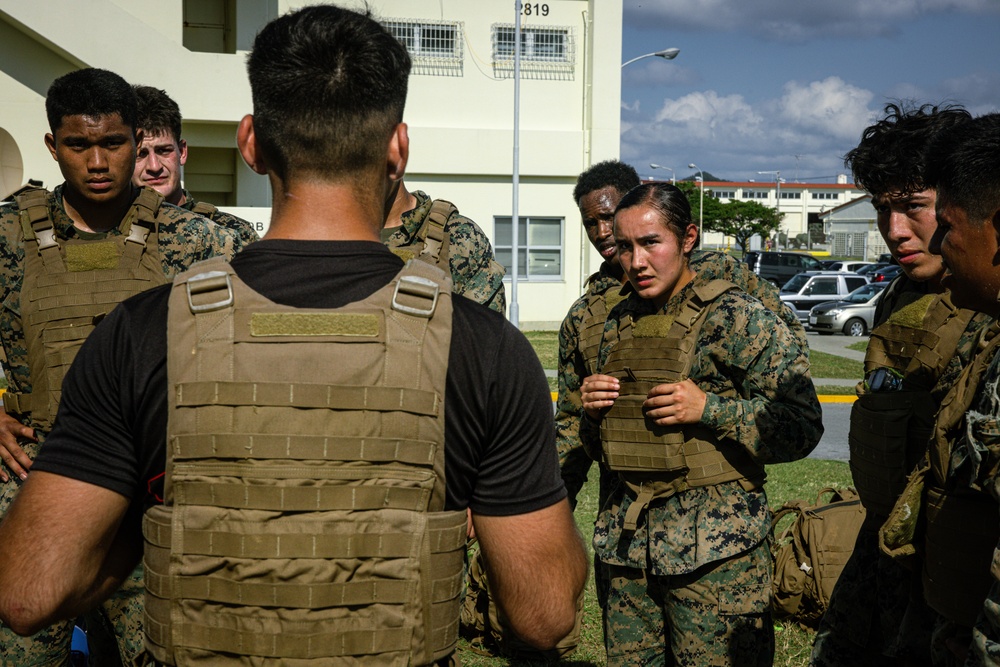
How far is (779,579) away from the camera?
17.5ft

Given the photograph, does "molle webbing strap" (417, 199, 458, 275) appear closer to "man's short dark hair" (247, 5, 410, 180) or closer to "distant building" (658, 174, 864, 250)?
"man's short dark hair" (247, 5, 410, 180)

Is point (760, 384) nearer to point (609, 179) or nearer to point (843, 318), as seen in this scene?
point (609, 179)

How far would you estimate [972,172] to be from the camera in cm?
223

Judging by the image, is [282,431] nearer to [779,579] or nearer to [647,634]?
[647,634]

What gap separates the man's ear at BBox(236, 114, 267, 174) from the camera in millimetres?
1854

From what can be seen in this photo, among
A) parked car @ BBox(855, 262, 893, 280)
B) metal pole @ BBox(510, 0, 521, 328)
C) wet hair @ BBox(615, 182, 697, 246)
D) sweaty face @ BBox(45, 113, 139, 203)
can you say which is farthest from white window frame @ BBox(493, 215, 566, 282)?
sweaty face @ BBox(45, 113, 139, 203)

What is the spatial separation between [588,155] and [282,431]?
22.5 metres

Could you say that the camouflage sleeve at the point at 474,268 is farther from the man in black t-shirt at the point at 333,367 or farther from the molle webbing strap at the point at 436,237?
the man in black t-shirt at the point at 333,367

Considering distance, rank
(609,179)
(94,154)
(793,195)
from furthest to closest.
A: 1. (793,195)
2. (609,179)
3. (94,154)

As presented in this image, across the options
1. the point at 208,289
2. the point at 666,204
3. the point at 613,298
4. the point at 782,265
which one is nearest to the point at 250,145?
the point at 208,289

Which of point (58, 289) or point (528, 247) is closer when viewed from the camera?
point (58, 289)

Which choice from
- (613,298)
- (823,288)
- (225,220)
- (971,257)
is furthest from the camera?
(823,288)

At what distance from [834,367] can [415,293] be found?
1674 cm

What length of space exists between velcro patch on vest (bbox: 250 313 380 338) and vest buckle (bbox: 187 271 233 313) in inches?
2.3
